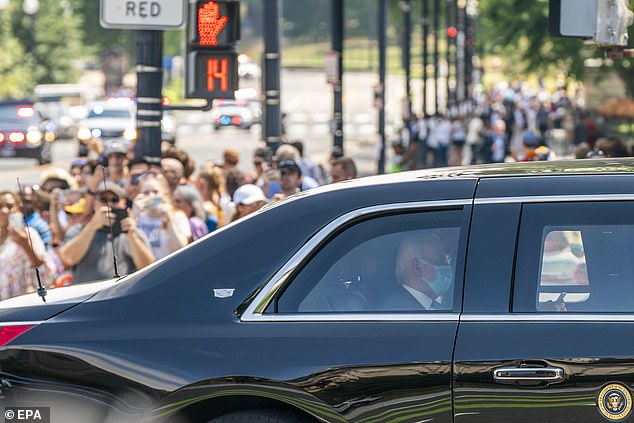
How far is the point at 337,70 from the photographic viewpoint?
24.8 m

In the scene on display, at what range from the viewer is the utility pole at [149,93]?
39.9 ft

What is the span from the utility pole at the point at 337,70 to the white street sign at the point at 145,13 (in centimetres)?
1307

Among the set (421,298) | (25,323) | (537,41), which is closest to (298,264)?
(421,298)

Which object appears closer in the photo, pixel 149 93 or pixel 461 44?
pixel 149 93

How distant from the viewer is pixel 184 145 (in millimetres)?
57562

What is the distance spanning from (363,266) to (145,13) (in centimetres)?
681

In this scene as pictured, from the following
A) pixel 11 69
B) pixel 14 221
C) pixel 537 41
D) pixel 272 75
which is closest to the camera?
pixel 14 221

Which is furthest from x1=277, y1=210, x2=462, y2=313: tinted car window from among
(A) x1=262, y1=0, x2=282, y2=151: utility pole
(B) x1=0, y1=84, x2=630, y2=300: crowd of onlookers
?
(A) x1=262, y1=0, x2=282, y2=151: utility pole

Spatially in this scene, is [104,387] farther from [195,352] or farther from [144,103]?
[144,103]

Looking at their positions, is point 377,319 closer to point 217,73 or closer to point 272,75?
point 217,73

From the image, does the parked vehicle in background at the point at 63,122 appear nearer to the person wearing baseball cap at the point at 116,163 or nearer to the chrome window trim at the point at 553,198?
the person wearing baseball cap at the point at 116,163

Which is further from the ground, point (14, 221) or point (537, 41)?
point (537, 41)

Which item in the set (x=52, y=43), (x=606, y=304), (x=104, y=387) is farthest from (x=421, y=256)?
(x=52, y=43)

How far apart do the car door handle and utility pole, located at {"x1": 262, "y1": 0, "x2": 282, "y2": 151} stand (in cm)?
1311
